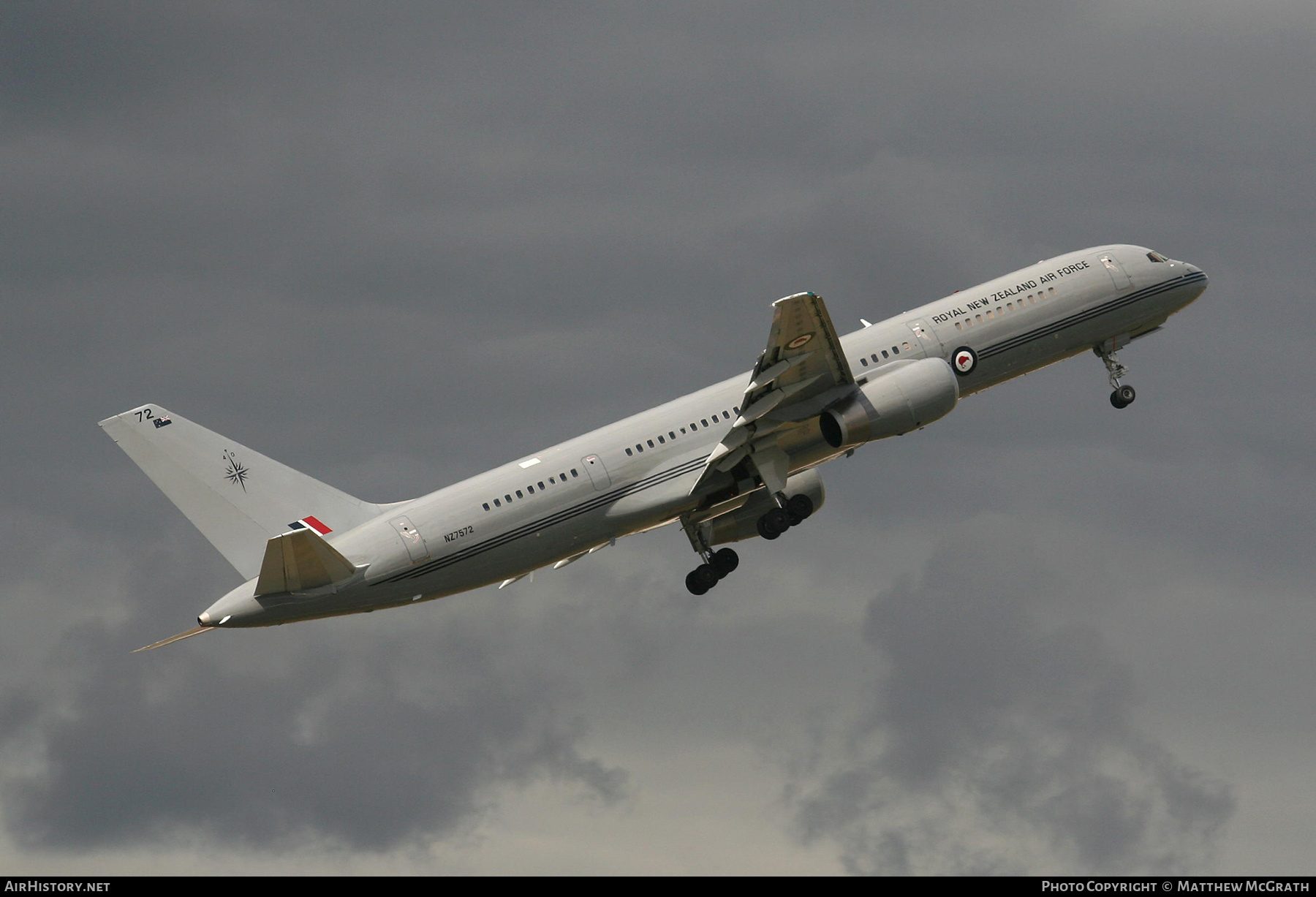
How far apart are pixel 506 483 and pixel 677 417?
7074mm

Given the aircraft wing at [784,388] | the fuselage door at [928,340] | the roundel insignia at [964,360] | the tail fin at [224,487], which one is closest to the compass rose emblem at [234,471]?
the tail fin at [224,487]

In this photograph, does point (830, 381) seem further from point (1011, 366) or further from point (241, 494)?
point (241, 494)

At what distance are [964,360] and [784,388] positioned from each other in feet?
26.6

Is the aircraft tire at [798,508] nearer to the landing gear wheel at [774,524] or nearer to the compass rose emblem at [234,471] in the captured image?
the landing gear wheel at [774,524]

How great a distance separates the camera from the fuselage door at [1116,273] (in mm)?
64500

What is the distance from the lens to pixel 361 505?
183 feet

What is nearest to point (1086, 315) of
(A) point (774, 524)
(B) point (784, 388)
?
(B) point (784, 388)

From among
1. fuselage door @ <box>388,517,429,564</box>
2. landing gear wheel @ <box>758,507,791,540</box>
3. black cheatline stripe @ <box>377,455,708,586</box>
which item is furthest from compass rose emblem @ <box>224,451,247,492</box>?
landing gear wheel @ <box>758,507,791,540</box>

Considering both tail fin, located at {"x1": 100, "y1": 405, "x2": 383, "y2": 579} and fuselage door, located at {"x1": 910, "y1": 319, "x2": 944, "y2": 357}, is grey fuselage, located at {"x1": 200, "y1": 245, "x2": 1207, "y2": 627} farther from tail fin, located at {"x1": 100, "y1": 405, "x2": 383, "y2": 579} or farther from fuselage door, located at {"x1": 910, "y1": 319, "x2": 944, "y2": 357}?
tail fin, located at {"x1": 100, "y1": 405, "x2": 383, "y2": 579}

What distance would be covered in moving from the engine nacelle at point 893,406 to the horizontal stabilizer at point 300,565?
1748 centimetres

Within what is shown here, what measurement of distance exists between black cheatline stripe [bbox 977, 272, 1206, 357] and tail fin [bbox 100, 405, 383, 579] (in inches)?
951

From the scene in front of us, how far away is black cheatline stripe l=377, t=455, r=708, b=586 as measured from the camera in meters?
53.8

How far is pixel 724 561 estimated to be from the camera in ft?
210

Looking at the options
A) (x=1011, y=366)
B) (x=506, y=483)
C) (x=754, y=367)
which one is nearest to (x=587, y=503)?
(x=506, y=483)
